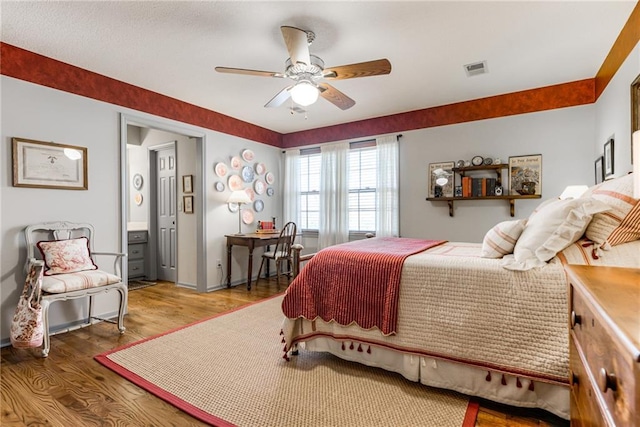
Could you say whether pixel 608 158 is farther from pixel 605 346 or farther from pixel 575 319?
pixel 605 346

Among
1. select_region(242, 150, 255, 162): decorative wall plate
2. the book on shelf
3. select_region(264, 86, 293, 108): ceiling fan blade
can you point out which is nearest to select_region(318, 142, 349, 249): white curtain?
select_region(242, 150, 255, 162): decorative wall plate

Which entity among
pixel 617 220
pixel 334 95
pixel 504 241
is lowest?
pixel 504 241

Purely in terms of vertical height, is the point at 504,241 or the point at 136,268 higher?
the point at 504,241

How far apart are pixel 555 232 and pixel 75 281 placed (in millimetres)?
3391

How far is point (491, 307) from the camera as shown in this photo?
1.73 metres

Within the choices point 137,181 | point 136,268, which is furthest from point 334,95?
point 136,268

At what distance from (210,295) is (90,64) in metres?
2.89

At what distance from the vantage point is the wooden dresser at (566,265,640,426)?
60 centimetres

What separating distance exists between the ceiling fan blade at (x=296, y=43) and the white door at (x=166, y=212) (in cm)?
335

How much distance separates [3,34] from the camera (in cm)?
250

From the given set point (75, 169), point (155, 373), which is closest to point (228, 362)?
point (155, 373)

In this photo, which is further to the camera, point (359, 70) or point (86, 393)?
point (359, 70)

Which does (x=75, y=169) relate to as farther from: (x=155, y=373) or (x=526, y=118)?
(x=526, y=118)

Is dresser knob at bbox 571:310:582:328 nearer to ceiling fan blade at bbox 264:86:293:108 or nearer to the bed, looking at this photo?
the bed
